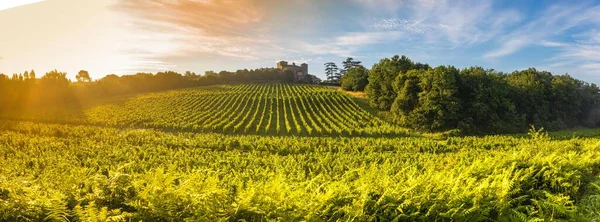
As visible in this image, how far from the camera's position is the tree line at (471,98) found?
164 ft

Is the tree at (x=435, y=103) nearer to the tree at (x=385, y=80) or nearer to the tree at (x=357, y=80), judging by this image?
the tree at (x=385, y=80)

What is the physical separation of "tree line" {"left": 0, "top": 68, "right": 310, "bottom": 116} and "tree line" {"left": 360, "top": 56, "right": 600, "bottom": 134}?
62080mm

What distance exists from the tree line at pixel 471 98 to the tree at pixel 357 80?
1257 centimetres

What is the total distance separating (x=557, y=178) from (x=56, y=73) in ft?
316

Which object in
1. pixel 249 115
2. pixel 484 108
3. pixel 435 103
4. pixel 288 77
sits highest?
pixel 288 77

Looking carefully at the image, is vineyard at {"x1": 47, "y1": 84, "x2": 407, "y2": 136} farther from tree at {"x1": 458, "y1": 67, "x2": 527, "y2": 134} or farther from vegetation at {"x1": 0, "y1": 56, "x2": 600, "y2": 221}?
tree at {"x1": 458, "y1": 67, "x2": 527, "y2": 134}

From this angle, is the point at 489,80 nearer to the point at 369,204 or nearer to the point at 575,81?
the point at 575,81

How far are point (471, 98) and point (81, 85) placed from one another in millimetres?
88425

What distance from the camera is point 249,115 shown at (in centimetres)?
5831

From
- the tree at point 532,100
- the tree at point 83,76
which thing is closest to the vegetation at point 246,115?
the tree at point 532,100

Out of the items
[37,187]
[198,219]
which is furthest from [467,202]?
[37,187]

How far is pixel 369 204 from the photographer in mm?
5215

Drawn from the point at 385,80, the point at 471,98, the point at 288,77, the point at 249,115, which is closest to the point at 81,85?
the point at 249,115

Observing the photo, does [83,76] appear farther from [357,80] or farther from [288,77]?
[357,80]
